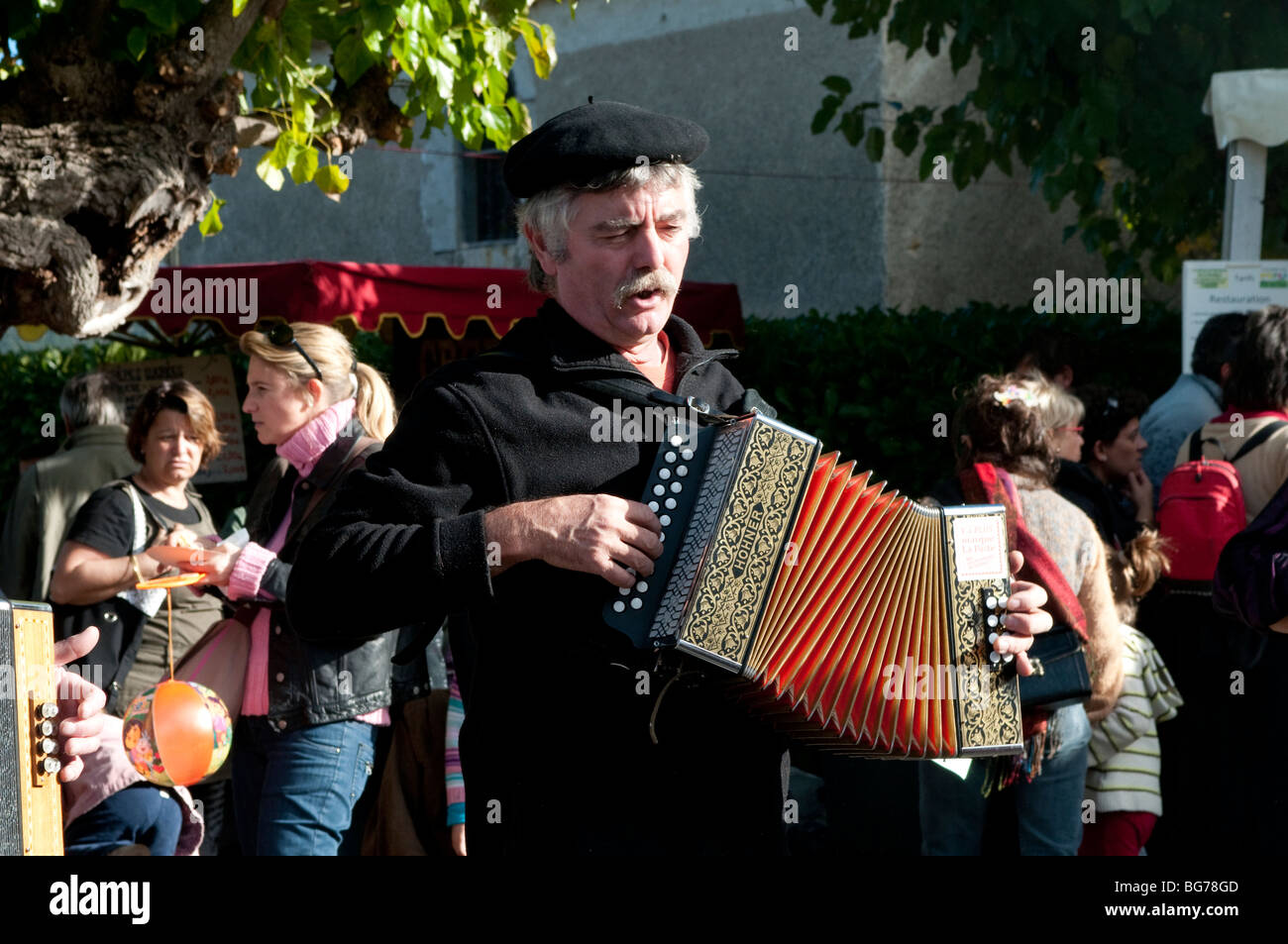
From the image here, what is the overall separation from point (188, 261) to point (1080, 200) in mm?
11648

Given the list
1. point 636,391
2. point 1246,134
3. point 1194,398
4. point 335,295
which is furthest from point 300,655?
point 1246,134

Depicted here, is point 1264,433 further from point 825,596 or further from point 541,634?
point 541,634

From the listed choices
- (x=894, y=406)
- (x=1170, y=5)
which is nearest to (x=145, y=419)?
(x=894, y=406)

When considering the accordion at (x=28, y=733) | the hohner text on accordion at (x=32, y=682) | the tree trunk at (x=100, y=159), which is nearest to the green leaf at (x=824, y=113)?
the tree trunk at (x=100, y=159)

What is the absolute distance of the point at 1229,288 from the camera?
5.84 metres

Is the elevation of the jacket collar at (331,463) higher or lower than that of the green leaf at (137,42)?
lower

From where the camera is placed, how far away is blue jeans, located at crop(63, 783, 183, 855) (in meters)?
4.20

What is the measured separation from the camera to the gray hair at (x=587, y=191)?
237 cm

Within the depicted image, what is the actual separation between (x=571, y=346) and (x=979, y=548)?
30.7 inches

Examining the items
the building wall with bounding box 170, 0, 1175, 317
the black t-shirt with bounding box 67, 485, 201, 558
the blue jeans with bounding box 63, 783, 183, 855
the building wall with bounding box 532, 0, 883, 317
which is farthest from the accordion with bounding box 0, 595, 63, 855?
the building wall with bounding box 532, 0, 883, 317

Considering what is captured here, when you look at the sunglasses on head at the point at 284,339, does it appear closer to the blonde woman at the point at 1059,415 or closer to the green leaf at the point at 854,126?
the blonde woman at the point at 1059,415

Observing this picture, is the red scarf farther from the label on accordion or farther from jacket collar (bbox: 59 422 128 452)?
jacket collar (bbox: 59 422 128 452)
